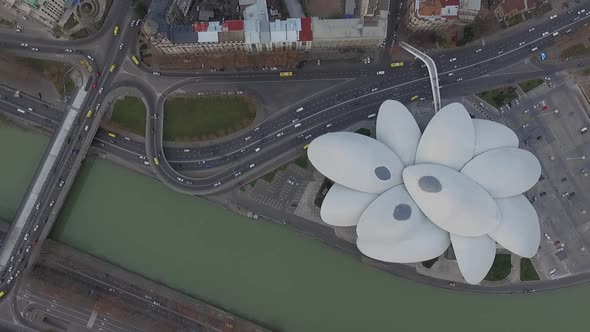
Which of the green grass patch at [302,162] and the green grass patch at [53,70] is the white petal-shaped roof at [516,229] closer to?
the green grass patch at [302,162]

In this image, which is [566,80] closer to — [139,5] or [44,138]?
[139,5]

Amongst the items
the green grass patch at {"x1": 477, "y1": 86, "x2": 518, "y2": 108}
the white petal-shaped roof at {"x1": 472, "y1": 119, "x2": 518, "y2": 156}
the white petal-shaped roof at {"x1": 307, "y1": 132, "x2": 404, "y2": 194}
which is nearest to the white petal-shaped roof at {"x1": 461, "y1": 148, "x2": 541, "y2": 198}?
the white petal-shaped roof at {"x1": 472, "y1": 119, "x2": 518, "y2": 156}

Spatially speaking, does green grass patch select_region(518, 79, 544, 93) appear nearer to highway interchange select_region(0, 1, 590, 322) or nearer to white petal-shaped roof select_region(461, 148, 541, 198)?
highway interchange select_region(0, 1, 590, 322)

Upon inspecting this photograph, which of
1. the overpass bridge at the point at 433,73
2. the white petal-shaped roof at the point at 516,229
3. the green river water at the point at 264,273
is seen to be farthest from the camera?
the green river water at the point at 264,273

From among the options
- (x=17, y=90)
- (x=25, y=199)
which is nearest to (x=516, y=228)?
(x=25, y=199)

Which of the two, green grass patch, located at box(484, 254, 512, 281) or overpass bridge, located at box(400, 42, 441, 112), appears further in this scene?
green grass patch, located at box(484, 254, 512, 281)

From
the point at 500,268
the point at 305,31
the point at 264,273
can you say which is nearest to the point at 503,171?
the point at 500,268

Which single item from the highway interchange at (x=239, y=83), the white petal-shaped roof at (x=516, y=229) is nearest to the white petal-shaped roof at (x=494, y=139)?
the white petal-shaped roof at (x=516, y=229)
